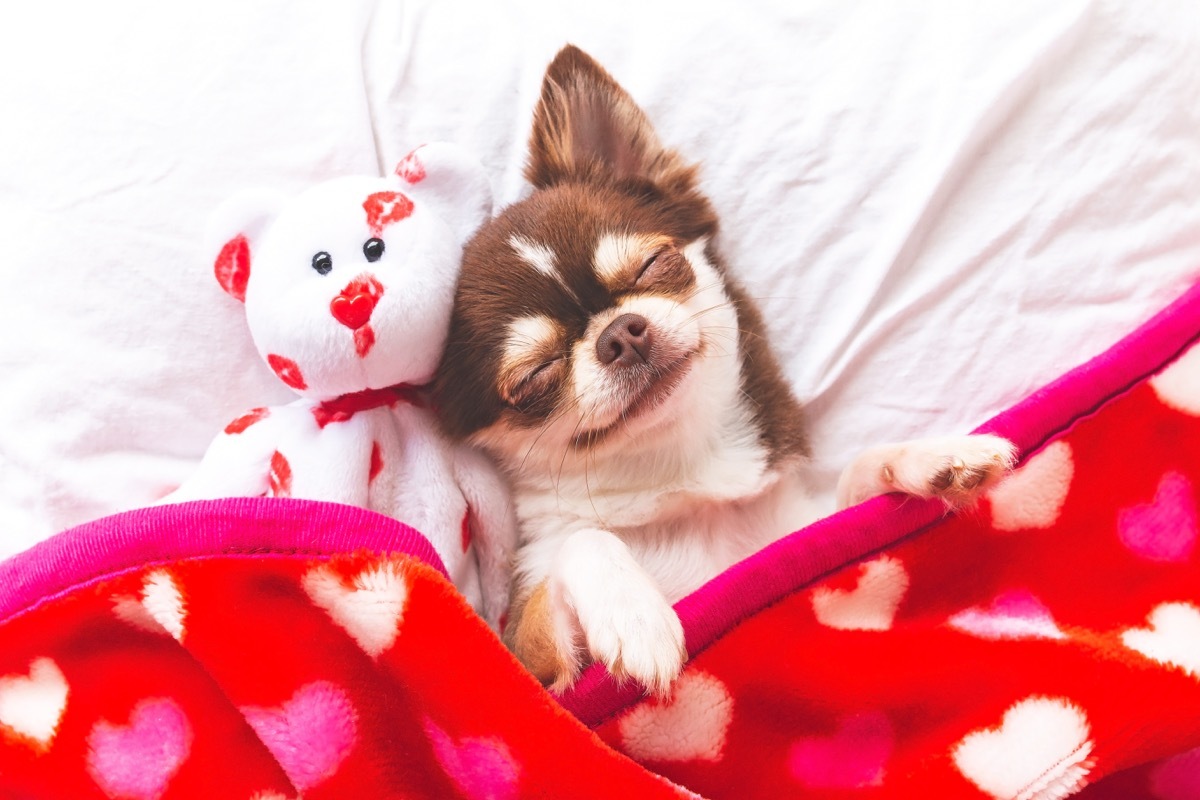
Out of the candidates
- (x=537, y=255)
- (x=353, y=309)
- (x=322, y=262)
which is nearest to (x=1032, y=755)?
(x=537, y=255)

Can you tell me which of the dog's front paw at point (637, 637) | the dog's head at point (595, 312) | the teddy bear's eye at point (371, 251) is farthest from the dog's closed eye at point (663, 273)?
the dog's front paw at point (637, 637)

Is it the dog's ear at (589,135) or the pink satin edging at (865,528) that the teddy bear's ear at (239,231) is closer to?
the dog's ear at (589,135)

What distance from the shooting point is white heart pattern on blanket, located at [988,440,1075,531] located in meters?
1.46

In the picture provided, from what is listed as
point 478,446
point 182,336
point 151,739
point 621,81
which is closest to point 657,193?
point 621,81

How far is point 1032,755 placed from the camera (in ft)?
4.02

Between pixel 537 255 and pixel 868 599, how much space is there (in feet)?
2.77

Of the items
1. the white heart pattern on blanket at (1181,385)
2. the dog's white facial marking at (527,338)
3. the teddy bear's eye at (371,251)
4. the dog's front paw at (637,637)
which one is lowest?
the dog's front paw at (637,637)

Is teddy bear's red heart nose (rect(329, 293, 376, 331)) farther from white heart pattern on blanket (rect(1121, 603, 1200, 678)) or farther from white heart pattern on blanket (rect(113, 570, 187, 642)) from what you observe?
white heart pattern on blanket (rect(1121, 603, 1200, 678))

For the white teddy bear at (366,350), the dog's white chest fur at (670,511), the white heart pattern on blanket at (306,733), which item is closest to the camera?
the white heart pattern on blanket at (306,733)

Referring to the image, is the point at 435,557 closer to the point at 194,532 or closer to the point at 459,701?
the point at 459,701

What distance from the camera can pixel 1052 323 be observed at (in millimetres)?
1733

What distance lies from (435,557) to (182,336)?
0.83 meters

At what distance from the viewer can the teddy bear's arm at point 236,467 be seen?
4.93 ft

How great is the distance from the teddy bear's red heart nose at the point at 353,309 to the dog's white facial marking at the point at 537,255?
299 millimetres
